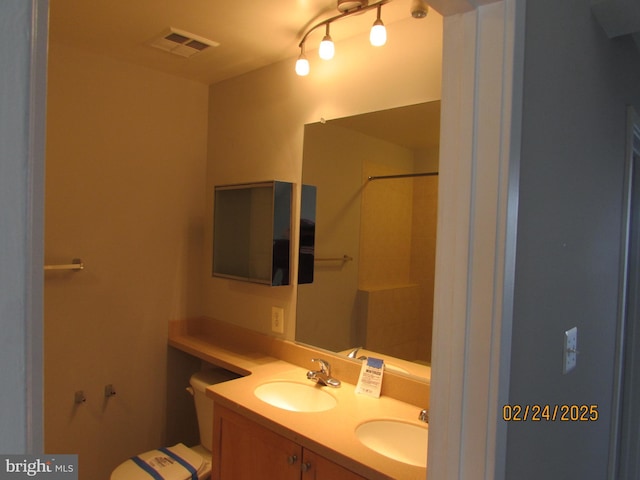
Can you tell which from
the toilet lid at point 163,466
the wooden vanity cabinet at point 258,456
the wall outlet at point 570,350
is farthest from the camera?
the toilet lid at point 163,466

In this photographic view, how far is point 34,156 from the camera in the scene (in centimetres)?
30

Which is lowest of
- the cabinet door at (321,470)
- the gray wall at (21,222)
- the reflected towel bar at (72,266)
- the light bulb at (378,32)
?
the cabinet door at (321,470)

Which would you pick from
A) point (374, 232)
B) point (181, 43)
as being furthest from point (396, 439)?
point (181, 43)

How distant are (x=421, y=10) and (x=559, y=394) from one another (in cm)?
131

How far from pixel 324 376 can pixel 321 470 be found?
532 millimetres

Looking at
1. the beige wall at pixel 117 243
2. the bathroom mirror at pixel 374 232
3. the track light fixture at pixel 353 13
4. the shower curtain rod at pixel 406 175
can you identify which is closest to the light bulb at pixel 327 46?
the track light fixture at pixel 353 13

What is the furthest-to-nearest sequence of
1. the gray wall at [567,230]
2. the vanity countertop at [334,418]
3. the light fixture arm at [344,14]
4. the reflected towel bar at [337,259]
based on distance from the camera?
the reflected towel bar at [337,259] → the light fixture arm at [344,14] → the vanity countertop at [334,418] → the gray wall at [567,230]

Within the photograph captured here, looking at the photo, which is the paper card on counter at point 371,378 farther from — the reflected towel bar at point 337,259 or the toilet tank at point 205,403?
the toilet tank at point 205,403

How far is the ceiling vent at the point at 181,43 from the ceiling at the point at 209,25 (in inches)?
1.1

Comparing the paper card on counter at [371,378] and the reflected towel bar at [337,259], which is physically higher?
the reflected towel bar at [337,259]

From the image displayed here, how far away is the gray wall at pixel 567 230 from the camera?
906 millimetres

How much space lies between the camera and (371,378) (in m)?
1.77

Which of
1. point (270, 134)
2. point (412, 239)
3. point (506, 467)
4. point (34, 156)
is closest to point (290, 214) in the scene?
point (270, 134)
